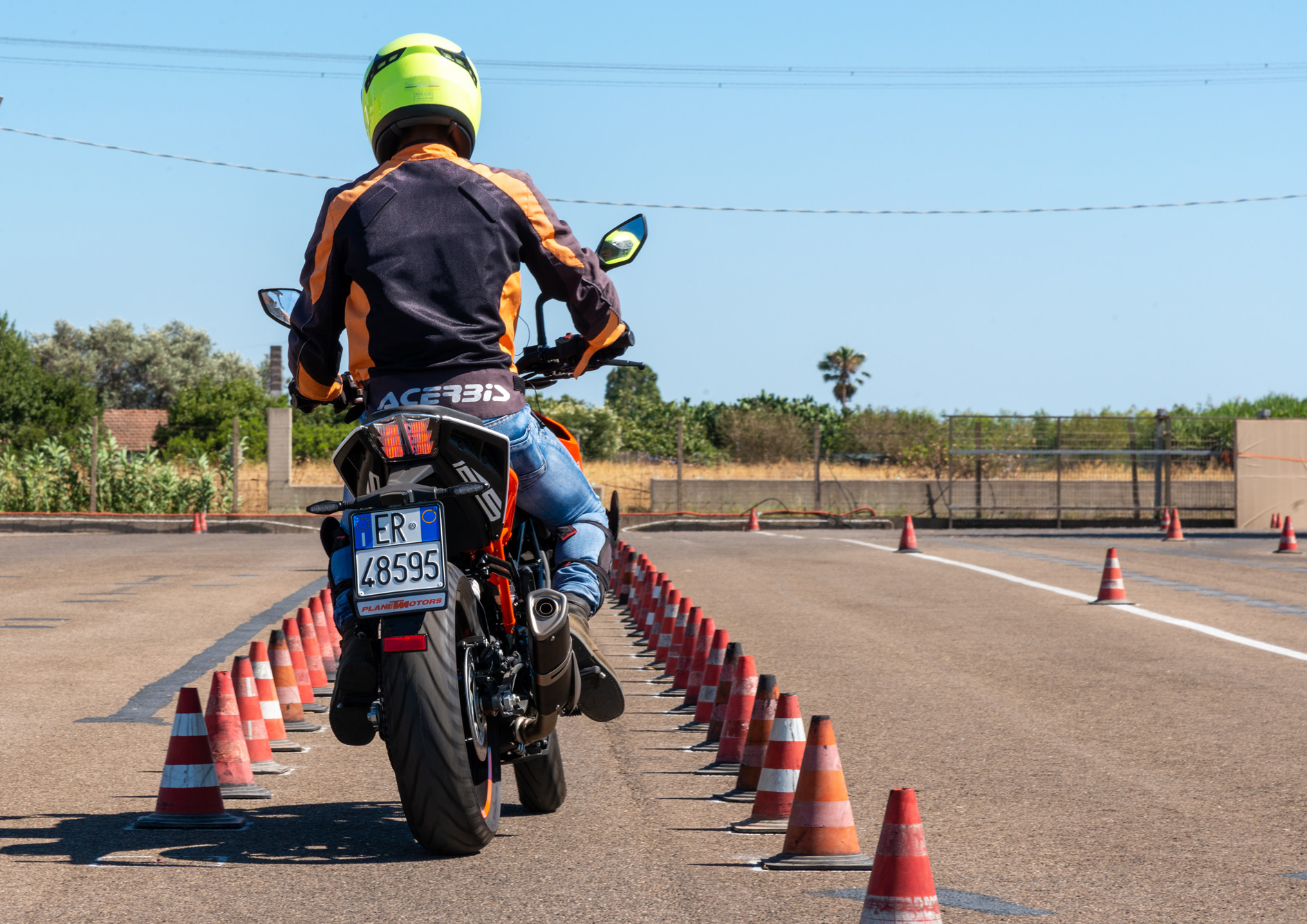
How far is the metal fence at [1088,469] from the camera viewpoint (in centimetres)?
3528

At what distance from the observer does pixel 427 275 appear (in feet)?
15.5

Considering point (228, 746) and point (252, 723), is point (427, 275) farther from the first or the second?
point (252, 723)

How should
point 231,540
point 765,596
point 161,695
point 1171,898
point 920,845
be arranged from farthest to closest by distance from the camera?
point 231,540 → point 765,596 → point 161,695 → point 1171,898 → point 920,845

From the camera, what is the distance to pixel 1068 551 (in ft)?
74.8

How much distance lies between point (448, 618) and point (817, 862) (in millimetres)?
1335

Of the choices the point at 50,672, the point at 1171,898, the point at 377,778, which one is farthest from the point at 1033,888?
the point at 50,672

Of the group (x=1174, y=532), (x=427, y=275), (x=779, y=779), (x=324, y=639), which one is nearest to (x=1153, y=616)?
(x=324, y=639)

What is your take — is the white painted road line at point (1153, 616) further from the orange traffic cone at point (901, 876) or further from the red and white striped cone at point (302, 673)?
the orange traffic cone at point (901, 876)

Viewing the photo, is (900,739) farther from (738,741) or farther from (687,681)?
(687,681)

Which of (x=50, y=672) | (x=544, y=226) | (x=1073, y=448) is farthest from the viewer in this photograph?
(x=1073, y=448)

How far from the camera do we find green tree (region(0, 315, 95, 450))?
51.9 m

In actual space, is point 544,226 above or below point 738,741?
above

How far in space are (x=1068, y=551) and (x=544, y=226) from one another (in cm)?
1910

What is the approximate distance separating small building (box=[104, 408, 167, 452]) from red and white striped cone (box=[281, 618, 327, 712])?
67.9 meters
